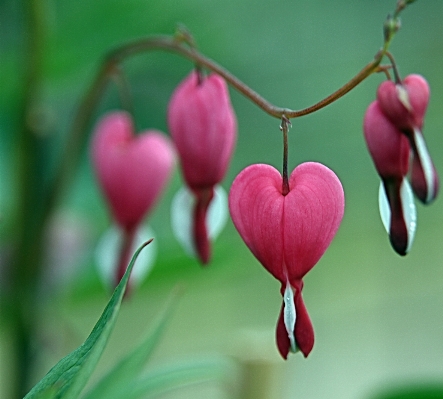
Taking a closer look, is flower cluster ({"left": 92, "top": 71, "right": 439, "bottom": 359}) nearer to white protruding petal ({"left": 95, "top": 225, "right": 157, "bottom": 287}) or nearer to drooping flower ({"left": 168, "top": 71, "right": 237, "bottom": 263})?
drooping flower ({"left": 168, "top": 71, "right": 237, "bottom": 263})

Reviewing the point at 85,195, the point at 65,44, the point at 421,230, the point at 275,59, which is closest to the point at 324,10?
the point at 275,59

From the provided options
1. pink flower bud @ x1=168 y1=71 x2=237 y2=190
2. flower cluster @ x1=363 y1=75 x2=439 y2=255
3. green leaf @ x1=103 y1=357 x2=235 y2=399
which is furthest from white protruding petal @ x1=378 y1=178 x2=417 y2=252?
green leaf @ x1=103 y1=357 x2=235 y2=399

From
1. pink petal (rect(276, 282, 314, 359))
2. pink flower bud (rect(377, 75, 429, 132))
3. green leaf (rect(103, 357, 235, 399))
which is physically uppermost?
pink flower bud (rect(377, 75, 429, 132))

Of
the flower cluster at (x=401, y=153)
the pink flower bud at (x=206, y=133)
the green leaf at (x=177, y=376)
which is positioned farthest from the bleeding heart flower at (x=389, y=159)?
the green leaf at (x=177, y=376)

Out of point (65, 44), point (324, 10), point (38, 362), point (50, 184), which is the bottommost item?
point (38, 362)

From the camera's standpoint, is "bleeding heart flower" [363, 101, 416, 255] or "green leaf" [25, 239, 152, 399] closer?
"green leaf" [25, 239, 152, 399]

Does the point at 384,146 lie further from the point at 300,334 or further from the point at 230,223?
the point at 230,223

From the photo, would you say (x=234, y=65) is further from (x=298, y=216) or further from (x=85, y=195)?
(x=298, y=216)
